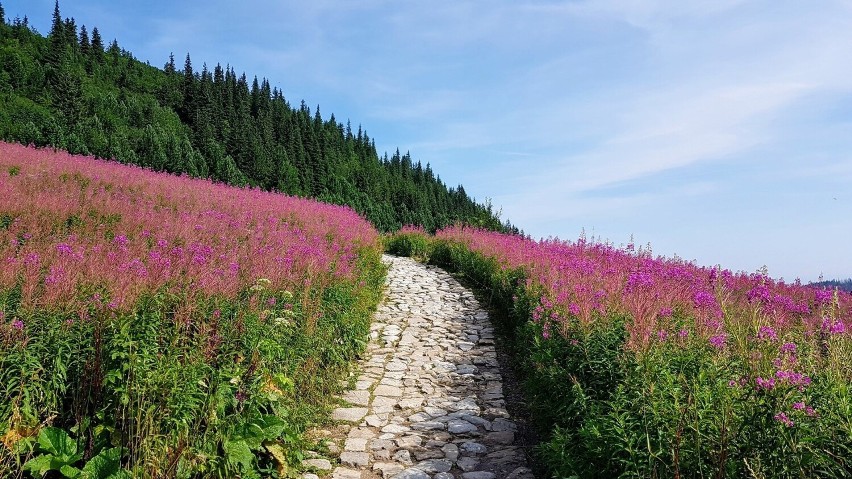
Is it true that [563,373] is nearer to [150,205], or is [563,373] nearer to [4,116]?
[150,205]

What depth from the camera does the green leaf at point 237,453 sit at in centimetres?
360

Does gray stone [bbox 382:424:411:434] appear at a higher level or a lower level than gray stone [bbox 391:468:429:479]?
higher

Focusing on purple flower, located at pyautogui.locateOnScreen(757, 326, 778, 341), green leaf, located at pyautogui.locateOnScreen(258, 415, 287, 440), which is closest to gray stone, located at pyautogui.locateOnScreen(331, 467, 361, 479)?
green leaf, located at pyautogui.locateOnScreen(258, 415, 287, 440)

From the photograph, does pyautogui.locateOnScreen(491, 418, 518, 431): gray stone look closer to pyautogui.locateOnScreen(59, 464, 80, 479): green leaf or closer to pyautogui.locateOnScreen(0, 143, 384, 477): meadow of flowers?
pyautogui.locateOnScreen(0, 143, 384, 477): meadow of flowers

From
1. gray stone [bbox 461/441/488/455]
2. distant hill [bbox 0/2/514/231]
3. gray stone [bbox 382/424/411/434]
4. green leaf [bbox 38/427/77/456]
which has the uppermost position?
distant hill [bbox 0/2/514/231]

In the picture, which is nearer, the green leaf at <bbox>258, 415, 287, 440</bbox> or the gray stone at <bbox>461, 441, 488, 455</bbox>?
the green leaf at <bbox>258, 415, 287, 440</bbox>

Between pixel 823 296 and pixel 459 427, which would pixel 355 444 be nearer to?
pixel 459 427

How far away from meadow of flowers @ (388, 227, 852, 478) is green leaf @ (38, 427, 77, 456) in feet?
12.3

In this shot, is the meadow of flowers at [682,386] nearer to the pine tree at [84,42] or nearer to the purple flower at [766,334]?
the purple flower at [766,334]

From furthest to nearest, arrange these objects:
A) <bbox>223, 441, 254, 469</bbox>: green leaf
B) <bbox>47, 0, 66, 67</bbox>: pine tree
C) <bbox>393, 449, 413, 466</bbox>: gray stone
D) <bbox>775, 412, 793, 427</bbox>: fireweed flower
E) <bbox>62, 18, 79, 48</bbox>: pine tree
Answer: <bbox>62, 18, 79, 48</bbox>: pine tree → <bbox>47, 0, 66, 67</bbox>: pine tree → <bbox>393, 449, 413, 466</bbox>: gray stone → <bbox>223, 441, 254, 469</bbox>: green leaf → <bbox>775, 412, 793, 427</bbox>: fireweed flower

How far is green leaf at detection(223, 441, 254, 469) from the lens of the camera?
3.60m

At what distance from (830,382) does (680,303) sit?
307cm

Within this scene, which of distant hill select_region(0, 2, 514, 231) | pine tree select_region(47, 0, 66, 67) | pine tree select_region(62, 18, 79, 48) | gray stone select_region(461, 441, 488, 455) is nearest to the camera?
gray stone select_region(461, 441, 488, 455)

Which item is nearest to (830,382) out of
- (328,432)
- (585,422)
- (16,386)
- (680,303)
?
(585,422)
